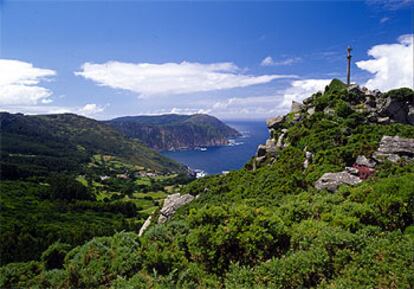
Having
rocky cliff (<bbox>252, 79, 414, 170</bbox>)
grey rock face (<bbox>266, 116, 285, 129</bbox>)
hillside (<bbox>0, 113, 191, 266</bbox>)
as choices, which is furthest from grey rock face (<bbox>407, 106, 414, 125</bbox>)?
hillside (<bbox>0, 113, 191, 266</bbox>)

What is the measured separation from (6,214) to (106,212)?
95.3 feet

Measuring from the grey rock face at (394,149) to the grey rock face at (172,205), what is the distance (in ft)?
57.3

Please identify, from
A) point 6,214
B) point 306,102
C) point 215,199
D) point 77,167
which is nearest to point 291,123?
point 306,102

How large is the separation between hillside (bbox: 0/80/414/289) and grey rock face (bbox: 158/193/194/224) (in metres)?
6.08

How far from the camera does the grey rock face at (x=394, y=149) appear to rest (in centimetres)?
2266

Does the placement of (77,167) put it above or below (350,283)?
below

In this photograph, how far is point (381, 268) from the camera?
8742 mm

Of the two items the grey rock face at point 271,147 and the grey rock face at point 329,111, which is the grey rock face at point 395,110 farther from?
the grey rock face at point 271,147

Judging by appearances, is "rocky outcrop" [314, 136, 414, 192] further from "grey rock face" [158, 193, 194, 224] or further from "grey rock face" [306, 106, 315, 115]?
"grey rock face" [158, 193, 194, 224]

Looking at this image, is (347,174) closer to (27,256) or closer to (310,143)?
(310,143)

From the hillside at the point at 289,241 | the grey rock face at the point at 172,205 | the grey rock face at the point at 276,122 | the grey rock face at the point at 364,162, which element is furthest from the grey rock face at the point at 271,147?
the grey rock face at the point at 364,162

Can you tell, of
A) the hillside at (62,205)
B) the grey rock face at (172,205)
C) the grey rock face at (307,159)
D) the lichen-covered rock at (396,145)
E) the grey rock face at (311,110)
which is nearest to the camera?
the lichen-covered rock at (396,145)

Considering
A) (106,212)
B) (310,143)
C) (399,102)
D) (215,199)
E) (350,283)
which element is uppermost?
(399,102)

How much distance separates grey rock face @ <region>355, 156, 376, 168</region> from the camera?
875 inches
